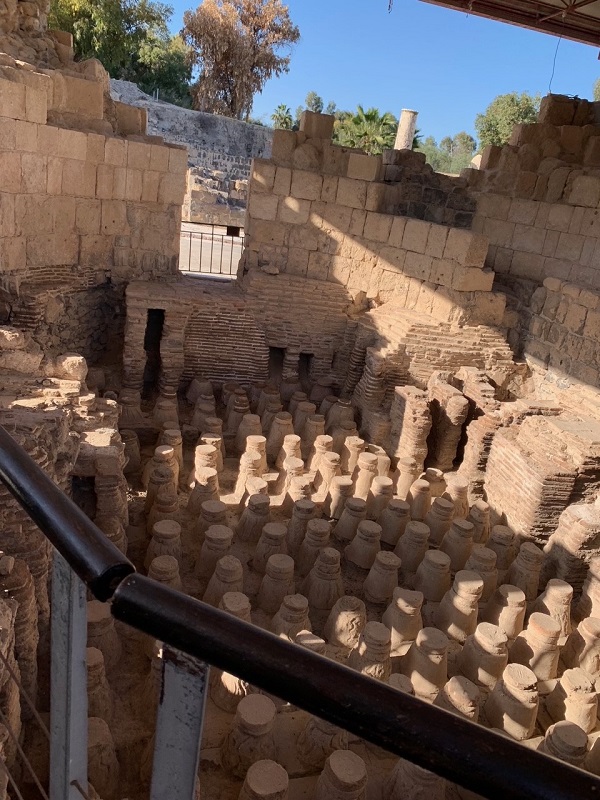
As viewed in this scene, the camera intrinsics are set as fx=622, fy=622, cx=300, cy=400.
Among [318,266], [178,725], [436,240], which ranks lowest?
[318,266]

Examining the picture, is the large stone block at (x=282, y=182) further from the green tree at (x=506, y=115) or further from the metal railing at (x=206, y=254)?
the green tree at (x=506, y=115)

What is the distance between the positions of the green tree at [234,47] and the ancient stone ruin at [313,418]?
16.2m

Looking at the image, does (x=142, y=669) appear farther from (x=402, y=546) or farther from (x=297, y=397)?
(x=297, y=397)

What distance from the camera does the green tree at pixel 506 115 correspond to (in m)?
28.1

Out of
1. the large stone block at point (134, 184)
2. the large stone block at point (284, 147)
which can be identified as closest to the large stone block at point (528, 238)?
the large stone block at point (284, 147)

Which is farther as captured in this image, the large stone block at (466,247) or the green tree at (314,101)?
the green tree at (314,101)

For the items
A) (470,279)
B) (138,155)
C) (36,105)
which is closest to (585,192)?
(470,279)

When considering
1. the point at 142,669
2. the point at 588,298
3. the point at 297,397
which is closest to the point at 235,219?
the point at 297,397

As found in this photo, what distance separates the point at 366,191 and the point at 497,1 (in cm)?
291

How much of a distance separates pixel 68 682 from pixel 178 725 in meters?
0.21

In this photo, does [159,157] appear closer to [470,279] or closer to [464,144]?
[470,279]

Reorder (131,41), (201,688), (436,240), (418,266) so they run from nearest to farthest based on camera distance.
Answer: (201,688), (436,240), (418,266), (131,41)

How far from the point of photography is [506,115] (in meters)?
28.5

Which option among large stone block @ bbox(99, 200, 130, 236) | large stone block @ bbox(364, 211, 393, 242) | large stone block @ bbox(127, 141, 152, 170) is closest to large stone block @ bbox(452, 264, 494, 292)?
large stone block @ bbox(364, 211, 393, 242)
